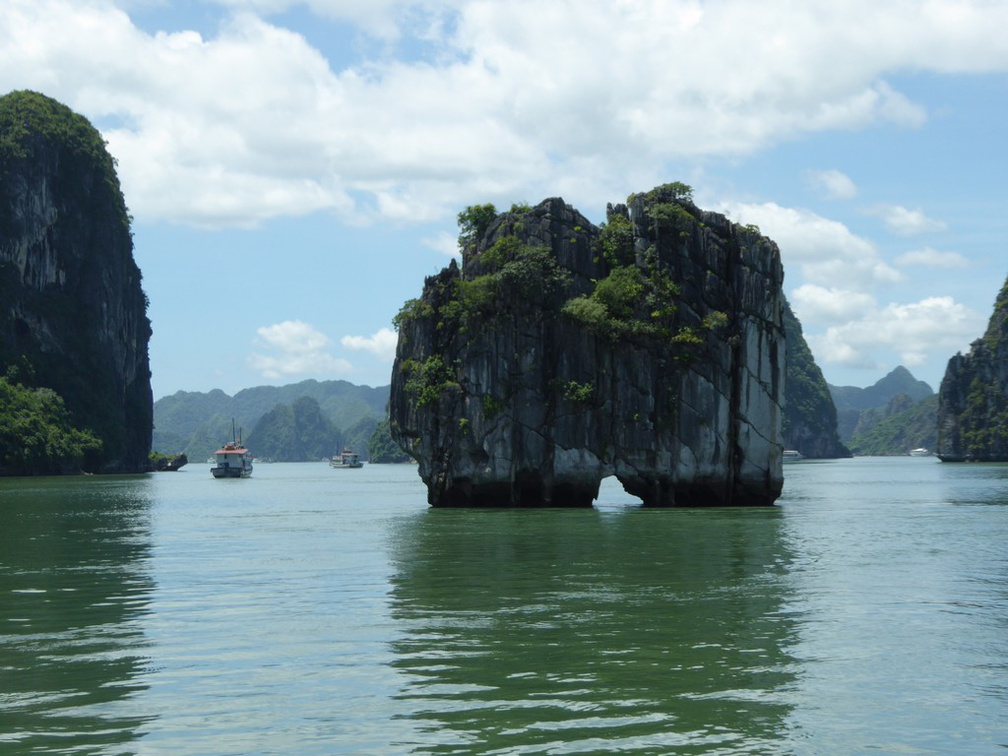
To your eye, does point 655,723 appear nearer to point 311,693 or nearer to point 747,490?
point 311,693

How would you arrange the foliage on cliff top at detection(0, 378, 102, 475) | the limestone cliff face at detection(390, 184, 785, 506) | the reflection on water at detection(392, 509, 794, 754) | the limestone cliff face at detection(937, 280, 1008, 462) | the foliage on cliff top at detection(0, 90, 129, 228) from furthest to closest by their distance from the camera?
1. the limestone cliff face at detection(937, 280, 1008, 462)
2. the foliage on cliff top at detection(0, 90, 129, 228)
3. the foliage on cliff top at detection(0, 378, 102, 475)
4. the limestone cliff face at detection(390, 184, 785, 506)
5. the reflection on water at detection(392, 509, 794, 754)

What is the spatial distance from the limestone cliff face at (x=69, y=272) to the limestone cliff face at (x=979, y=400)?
4440 inches

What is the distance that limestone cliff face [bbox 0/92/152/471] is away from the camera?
5226 inches

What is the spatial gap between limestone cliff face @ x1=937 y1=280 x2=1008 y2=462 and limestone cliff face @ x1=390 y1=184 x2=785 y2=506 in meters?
114

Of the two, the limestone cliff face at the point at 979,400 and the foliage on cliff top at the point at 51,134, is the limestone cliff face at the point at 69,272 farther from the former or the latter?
the limestone cliff face at the point at 979,400

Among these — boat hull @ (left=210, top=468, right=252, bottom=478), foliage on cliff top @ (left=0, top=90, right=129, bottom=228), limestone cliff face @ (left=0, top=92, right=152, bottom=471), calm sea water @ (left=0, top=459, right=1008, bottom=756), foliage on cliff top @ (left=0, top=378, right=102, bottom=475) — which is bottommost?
calm sea water @ (left=0, top=459, right=1008, bottom=756)

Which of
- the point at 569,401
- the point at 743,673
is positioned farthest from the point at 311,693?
the point at 569,401

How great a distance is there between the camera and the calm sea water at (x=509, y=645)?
11.6 meters

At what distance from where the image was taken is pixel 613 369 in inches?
2013

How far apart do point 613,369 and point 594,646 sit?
35618 mm

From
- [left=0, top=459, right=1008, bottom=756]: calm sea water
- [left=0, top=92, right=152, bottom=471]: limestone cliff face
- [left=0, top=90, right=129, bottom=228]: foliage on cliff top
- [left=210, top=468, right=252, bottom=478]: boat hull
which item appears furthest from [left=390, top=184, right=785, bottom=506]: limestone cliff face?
[left=0, top=90, right=129, bottom=228]: foliage on cliff top

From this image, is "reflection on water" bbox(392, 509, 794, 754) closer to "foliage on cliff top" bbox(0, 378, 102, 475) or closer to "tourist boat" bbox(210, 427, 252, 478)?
"tourist boat" bbox(210, 427, 252, 478)

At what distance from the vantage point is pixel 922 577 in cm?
2448

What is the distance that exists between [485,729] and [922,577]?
1584 cm
